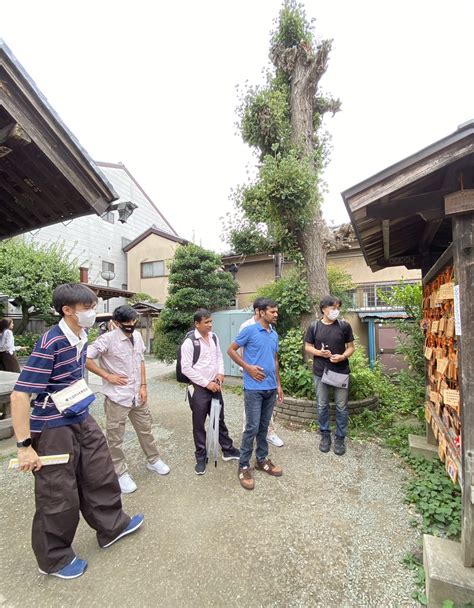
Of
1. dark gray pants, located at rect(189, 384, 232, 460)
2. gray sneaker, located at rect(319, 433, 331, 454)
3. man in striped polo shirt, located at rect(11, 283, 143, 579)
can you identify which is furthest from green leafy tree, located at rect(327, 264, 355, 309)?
man in striped polo shirt, located at rect(11, 283, 143, 579)

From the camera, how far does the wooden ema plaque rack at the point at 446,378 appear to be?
92.2 inches

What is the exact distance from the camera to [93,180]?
340 centimetres

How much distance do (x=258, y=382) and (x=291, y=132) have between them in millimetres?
5685

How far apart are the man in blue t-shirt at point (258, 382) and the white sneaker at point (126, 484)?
110 cm

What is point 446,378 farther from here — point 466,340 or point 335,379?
point 335,379

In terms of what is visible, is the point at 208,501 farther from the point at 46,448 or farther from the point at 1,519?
the point at 1,519

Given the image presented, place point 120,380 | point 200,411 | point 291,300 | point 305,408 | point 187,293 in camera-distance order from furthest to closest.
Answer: point 187,293, point 291,300, point 305,408, point 200,411, point 120,380

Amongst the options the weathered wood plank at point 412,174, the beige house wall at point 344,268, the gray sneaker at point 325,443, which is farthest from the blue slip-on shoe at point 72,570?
the beige house wall at point 344,268

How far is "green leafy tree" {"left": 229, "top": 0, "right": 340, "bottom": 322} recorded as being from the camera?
6.02 meters

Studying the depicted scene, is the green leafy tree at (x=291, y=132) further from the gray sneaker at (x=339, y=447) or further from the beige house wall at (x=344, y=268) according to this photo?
the beige house wall at (x=344, y=268)

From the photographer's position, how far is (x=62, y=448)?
81.0 inches

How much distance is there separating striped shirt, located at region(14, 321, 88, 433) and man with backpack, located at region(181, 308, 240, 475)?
1.35m

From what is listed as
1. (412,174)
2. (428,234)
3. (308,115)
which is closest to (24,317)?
(308,115)

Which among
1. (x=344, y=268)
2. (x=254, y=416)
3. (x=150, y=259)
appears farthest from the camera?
(x=150, y=259)
